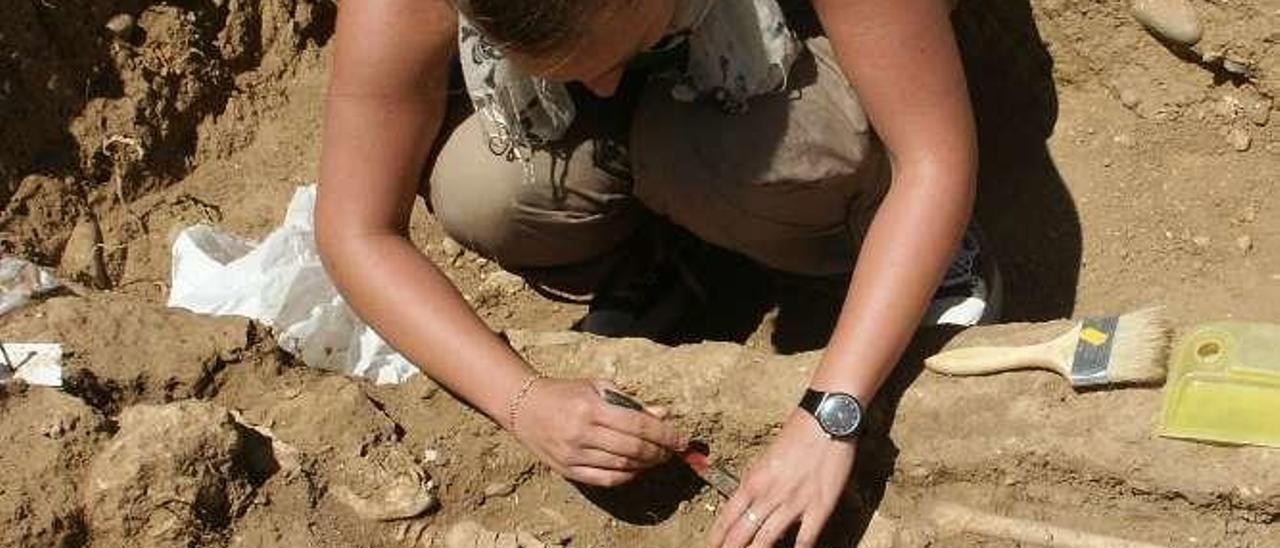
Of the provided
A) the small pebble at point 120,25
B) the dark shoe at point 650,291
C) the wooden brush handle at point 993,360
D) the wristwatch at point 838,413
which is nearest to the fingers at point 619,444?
the wristwatch at point 838,413

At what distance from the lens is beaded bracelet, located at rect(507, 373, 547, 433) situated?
7.50ft

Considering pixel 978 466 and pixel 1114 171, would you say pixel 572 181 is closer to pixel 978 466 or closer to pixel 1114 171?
pixel 978 466

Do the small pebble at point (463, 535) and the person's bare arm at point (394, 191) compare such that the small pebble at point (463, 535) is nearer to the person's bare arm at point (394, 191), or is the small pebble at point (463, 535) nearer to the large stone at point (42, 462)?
the person's bare arm at point (394, 191)

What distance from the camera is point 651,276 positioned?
3.09 meters

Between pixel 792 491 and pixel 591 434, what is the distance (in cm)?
27

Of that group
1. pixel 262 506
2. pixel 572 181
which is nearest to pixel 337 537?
pixel 262 506

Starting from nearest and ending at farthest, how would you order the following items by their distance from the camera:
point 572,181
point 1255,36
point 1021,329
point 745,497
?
point 745,497 → point 1021,329 → point 572,181 → point 1255,36

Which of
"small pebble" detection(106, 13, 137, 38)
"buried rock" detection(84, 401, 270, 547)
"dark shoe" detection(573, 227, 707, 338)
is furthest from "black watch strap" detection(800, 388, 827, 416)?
"small pebble" detection(106, 13, 137, 38)

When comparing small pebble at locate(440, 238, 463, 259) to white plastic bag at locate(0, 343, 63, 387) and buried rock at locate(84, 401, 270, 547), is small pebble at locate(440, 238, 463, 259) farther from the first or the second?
buried rock at locate(84, 401, 270, 547)

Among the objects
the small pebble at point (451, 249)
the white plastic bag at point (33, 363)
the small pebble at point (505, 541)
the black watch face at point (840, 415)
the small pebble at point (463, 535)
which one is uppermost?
the white plastic bag at point (33, 363)

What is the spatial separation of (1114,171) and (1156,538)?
45.8 inches

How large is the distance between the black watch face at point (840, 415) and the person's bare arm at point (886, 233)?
0.01m

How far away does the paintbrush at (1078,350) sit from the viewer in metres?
2.17

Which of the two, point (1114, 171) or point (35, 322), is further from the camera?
point (1114, 171)
